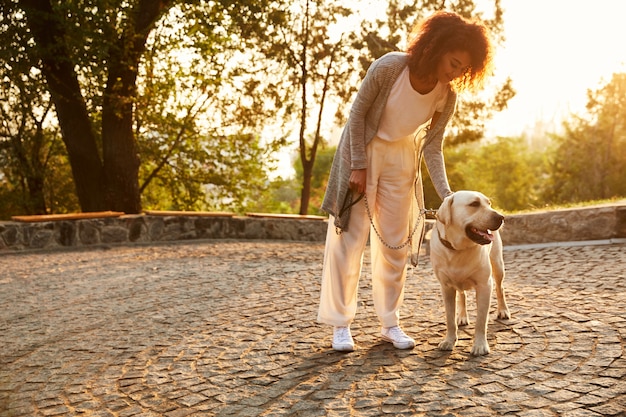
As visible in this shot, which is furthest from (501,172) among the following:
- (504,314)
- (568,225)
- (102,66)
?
(504,314)

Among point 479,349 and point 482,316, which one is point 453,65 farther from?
point 479,349

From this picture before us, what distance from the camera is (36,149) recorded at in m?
19.6

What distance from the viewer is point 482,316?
14.5 ft

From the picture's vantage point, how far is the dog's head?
4098 millimetres

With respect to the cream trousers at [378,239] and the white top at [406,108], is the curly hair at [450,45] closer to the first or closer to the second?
the white top at [406,108]

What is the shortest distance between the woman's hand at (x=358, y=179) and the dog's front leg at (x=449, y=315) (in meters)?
0.86

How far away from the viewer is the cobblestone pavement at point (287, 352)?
3.69 metres

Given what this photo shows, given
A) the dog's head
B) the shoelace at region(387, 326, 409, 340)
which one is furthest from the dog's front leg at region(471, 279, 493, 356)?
the shoelace at region(387, 326, 409, 340)

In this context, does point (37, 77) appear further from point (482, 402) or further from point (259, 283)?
point (482, 402)

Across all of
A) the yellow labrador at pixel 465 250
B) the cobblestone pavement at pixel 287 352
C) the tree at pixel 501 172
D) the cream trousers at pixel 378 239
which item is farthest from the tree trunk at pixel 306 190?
the tree at pixel 501 172

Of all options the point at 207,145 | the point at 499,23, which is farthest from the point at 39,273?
the point at 499,23

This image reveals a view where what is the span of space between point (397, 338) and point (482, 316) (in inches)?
24.3

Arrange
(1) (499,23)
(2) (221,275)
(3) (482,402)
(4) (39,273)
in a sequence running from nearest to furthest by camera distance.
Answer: (3) (482,402) → (2) (221,275) → (4) (39,273) → (1) (499,23)

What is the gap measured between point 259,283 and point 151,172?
14478 mm
